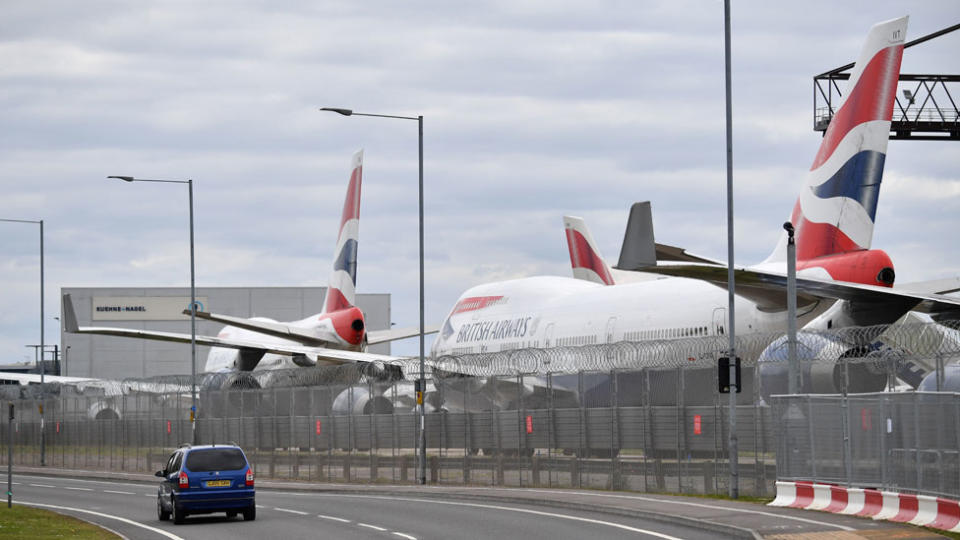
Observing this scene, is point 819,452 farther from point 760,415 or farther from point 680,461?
point 680,461

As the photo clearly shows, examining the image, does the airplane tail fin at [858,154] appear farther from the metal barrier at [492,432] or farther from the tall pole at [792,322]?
the tall pole at [792,322]

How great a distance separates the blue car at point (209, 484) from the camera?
27.3 m

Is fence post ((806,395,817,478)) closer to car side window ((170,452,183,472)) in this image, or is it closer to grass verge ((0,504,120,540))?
car side window ((170,452,183,472))

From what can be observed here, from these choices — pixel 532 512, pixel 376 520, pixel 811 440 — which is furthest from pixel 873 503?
pixel 376 520

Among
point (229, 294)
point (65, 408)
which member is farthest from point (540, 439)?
point (229, 294)

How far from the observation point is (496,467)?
37.8 metres

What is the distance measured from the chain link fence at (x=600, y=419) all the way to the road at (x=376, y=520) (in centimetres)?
325

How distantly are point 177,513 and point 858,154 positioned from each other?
17228mm

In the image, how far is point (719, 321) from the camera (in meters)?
39.0

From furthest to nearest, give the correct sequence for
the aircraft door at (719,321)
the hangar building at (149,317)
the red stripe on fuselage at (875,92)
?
the hangar building at (149,317)
the aircraft door at (719,321)
the red stripe on fuselage at (875,92)

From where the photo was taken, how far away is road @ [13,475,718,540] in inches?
903

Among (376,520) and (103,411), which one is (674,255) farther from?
(103,411)

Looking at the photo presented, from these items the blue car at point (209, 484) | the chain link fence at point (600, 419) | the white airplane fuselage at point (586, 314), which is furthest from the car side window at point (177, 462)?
the white airplane fuselage at point (586, 314)

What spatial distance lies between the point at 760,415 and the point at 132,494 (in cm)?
1890
